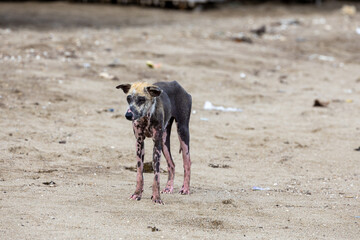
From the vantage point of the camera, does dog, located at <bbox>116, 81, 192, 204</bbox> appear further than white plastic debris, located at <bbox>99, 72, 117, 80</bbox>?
No

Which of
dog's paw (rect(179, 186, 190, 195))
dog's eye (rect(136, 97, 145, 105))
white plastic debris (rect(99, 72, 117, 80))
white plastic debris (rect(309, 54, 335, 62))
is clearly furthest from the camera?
white plastic debris (rect(309, 54, 335, 62))

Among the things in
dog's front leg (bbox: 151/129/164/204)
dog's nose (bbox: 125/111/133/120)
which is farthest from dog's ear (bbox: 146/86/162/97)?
dog's front leg (bbox: 151/129/164/204)

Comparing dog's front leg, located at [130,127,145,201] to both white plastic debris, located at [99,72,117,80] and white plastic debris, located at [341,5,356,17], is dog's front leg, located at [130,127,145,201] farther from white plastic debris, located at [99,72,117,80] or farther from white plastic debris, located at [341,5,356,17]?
white plastic debris, located at [341,5,356,17]

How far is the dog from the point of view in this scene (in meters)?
4.97

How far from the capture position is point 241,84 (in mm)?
10750

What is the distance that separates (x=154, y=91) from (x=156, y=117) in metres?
0.26

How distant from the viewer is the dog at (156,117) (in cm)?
497

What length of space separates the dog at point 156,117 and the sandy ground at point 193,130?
0.17 metres

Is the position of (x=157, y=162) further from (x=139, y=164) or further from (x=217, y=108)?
(x=217, y=108)

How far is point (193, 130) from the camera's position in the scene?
8305 mm

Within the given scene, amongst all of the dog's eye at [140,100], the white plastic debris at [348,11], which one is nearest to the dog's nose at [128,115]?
the dog's eye at [140,100]

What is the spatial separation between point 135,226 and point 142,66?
242 inches

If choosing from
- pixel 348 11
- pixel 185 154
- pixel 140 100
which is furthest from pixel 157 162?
pixel 348 11

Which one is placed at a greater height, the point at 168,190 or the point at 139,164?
the point at 139,164
